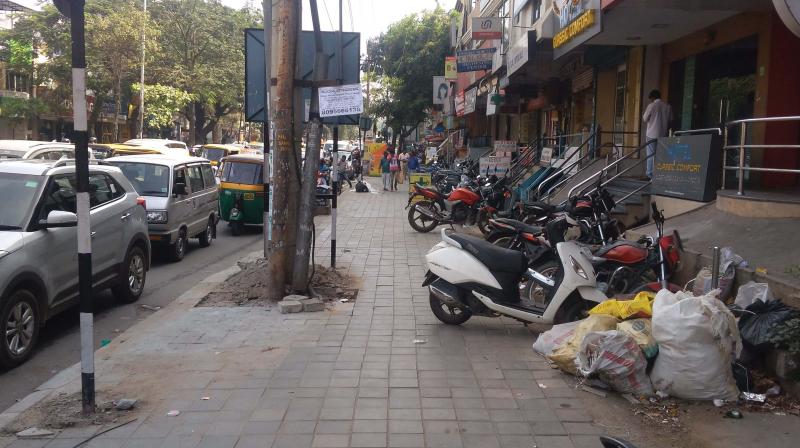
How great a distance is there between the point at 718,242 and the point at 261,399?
5322mm

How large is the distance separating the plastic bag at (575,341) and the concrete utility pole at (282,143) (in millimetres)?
3702

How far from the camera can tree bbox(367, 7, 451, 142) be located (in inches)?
1607

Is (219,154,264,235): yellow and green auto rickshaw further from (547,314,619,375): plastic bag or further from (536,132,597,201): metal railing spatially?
(547,314,619,375): plastic bag

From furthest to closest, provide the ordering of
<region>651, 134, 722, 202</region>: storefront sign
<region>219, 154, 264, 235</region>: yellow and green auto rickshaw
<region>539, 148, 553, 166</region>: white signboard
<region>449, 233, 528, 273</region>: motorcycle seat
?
<region>539, 148, 553, 166</region>: white signboard
<region>219, 154, 264, 235</region>: yellow and green auto rickshaw
<region>651, 134, 722, 202</region>: storefront sign
<region>449, 233, 528, 273</region>: motorcycle seat

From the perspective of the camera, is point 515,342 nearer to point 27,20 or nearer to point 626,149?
point 626,149

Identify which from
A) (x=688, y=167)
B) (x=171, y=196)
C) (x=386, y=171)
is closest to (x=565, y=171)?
(x=688, y=167)

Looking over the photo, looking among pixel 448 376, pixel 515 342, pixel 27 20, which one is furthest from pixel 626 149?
pixel 27 20

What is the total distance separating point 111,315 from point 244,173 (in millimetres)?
7807

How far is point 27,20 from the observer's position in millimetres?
36469

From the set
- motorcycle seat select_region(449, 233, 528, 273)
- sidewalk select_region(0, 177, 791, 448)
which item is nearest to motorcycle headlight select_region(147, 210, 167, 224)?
sidewalk select_region(0, 177, 791, 448)

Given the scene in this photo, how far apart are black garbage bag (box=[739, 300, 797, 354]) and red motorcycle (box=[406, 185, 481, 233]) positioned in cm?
916

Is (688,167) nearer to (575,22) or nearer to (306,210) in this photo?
(575,22)

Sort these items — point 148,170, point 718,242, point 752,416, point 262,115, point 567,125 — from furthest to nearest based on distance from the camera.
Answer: point 567,125, point 148,170, point 262,115, point 718,242, point 752,416

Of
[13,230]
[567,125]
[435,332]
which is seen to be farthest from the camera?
[567,125]
